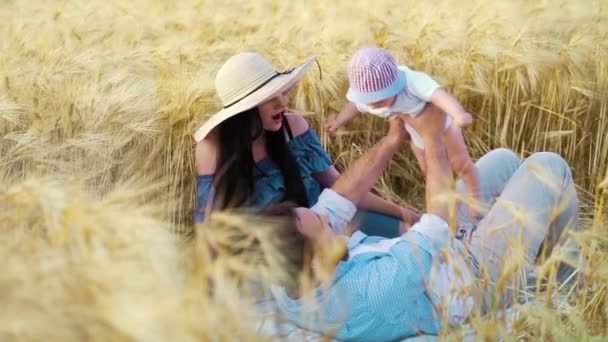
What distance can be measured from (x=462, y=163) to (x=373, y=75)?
377 mm

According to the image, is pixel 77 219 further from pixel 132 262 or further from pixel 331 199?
pixel 331 199

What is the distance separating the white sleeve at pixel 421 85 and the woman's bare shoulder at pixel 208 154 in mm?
583

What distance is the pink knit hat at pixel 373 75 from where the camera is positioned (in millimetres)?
2662

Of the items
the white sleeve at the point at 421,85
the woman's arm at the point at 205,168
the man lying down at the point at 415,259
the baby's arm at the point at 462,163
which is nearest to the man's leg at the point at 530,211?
the man lying down at the point at 415,259

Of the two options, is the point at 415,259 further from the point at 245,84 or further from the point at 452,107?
the point at 245,84

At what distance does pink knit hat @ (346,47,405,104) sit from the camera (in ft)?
8.73

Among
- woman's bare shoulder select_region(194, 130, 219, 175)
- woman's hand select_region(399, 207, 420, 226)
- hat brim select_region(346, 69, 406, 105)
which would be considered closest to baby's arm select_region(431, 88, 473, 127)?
hat brim select_region(346, 69, 406, 105)

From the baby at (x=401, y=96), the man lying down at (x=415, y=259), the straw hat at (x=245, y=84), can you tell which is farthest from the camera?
the baby at (x=401, y=96)

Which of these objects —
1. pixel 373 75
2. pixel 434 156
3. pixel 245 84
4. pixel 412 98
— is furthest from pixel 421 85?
pixel 245 84

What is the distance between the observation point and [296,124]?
284 cm

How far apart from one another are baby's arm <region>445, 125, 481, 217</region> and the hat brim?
0.70ft

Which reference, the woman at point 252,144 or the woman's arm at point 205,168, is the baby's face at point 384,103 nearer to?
the woman at point 252,144

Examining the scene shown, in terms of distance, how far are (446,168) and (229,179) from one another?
1.93 feet

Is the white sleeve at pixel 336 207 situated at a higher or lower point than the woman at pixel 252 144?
lower
